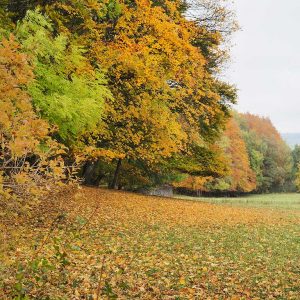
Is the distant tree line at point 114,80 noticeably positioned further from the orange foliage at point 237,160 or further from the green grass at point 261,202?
the orange foliage at point 237,160

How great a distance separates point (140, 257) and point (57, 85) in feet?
16.3

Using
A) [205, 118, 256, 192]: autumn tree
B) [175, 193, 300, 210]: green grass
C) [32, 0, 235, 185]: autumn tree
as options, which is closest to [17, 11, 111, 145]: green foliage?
[32, 0, 235, 185]: autumn tree

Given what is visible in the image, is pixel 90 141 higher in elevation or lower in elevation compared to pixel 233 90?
lower

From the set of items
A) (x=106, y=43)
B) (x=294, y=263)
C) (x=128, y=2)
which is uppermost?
(x=128, y=2)

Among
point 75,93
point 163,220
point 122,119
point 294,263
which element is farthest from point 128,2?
point 294,263

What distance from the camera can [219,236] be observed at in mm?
14398

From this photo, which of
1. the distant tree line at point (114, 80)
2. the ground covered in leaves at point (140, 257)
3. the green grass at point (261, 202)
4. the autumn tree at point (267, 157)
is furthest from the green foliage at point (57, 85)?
the autumn tree at point (267, 157)

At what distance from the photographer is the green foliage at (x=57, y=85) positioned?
11.0m

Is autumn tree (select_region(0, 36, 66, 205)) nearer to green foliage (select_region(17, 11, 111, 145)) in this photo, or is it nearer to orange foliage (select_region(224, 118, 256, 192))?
green foliage (select_region(17, 11, 111, 145))

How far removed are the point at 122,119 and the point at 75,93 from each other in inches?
307

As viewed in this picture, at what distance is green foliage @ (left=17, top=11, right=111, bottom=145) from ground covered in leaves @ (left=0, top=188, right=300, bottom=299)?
2196 millimetres

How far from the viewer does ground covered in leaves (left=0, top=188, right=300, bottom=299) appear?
687 cm

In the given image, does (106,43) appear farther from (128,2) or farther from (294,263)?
(294,263)

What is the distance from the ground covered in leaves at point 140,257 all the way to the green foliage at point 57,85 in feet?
7.21
